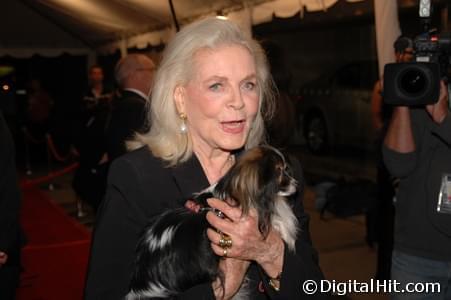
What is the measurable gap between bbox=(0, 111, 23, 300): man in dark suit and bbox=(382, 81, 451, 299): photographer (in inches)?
76.8

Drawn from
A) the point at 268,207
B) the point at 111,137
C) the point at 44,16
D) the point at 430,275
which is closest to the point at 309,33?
the point at 44,16

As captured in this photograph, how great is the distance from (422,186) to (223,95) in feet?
4.71

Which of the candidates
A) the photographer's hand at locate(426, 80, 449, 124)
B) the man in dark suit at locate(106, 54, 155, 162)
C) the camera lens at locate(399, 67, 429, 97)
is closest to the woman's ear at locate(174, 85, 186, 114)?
the camera lens at locate(399, 67, 429, 97)

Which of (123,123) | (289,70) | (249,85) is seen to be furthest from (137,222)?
(289,70)

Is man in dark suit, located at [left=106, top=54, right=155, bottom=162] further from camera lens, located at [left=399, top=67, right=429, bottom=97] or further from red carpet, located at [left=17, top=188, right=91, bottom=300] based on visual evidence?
camera lens, located at [left=399, top=67, right=429, bottom=97]

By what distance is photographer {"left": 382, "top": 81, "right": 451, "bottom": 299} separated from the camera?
9.09ft

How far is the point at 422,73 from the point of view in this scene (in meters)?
2.70

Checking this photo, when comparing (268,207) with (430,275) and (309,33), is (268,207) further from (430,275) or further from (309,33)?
(309,33)

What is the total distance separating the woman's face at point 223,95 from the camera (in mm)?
1927

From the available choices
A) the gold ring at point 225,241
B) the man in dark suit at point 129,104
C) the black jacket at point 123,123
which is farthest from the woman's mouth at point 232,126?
the black jacket at point 123,123

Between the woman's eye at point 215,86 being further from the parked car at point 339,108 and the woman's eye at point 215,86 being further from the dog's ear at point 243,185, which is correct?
the parked car at point 339,108

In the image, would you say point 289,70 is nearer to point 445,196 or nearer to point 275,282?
point 445,196

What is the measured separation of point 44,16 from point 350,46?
7740mm

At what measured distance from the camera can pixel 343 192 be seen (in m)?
7.85
